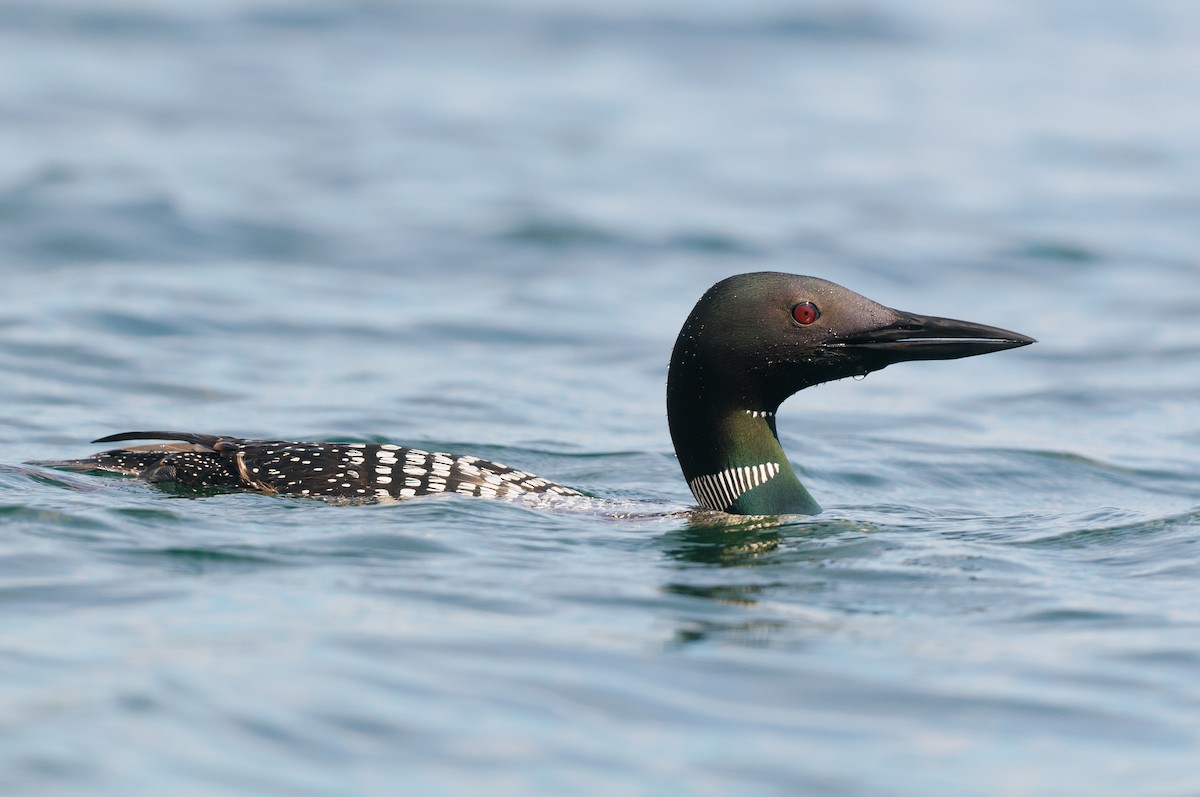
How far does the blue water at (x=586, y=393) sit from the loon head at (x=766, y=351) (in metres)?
0.40

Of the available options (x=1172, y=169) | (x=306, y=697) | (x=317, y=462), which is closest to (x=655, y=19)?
(x=1172, y=169)

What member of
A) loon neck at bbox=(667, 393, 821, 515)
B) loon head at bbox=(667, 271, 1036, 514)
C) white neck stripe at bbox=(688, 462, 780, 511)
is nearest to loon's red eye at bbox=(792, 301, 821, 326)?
loon head at bbox=(667, 271, 1036, 514)

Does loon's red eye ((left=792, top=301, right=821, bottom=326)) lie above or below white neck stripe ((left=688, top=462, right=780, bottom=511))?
above

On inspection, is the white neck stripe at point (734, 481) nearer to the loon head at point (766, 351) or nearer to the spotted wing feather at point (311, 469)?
the loon head at point (766, 351)

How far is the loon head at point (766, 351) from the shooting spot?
6074mm

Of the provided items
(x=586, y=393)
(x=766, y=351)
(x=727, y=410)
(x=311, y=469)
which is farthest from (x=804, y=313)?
(x=586, y=393)

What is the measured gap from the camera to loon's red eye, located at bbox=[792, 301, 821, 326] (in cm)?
608

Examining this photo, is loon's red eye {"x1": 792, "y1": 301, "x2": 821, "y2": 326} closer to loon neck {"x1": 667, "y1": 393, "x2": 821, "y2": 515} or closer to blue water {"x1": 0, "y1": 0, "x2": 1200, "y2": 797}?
loon neck {"x1": 667, "y1": 393, "x2": 821, "y2": 515}

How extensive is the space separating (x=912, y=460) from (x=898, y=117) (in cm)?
1141

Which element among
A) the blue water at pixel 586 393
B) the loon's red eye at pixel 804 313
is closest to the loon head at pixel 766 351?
the loon's red eye at pixel 804 313

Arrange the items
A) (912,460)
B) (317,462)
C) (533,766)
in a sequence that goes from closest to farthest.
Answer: (533,766), (317,462), (912,460)

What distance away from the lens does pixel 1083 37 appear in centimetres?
2366

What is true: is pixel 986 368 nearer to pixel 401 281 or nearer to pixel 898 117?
pixel 401 281

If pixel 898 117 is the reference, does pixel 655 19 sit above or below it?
above
